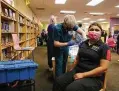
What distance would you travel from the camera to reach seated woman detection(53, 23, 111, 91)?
190 cm

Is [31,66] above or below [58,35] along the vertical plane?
below

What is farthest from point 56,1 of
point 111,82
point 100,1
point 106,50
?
point 106,50

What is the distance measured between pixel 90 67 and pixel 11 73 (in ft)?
3.74

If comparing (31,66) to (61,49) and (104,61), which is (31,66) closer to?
(61,49)

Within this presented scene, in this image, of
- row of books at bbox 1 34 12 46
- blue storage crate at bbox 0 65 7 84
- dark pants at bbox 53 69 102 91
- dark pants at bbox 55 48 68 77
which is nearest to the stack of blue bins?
blue storage crate at bbox 0 65 7 84

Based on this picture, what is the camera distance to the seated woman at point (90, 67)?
190 centimetres

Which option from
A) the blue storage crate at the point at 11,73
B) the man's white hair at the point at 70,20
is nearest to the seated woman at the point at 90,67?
the man's white hair at the point at 70,20

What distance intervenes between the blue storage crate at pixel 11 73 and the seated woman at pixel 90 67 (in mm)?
647

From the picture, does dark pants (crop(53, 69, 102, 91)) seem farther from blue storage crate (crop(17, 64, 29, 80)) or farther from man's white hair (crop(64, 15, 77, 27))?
man's white hair (crop(64, 15, 77, 27))

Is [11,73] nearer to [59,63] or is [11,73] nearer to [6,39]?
[59,63]

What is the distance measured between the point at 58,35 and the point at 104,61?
1.02 metres

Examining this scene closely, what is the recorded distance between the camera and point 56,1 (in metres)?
8.39

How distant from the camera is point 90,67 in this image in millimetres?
2094

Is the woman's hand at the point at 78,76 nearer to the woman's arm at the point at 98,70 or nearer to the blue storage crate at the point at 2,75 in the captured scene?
the woman's arm at the point at 98,70
